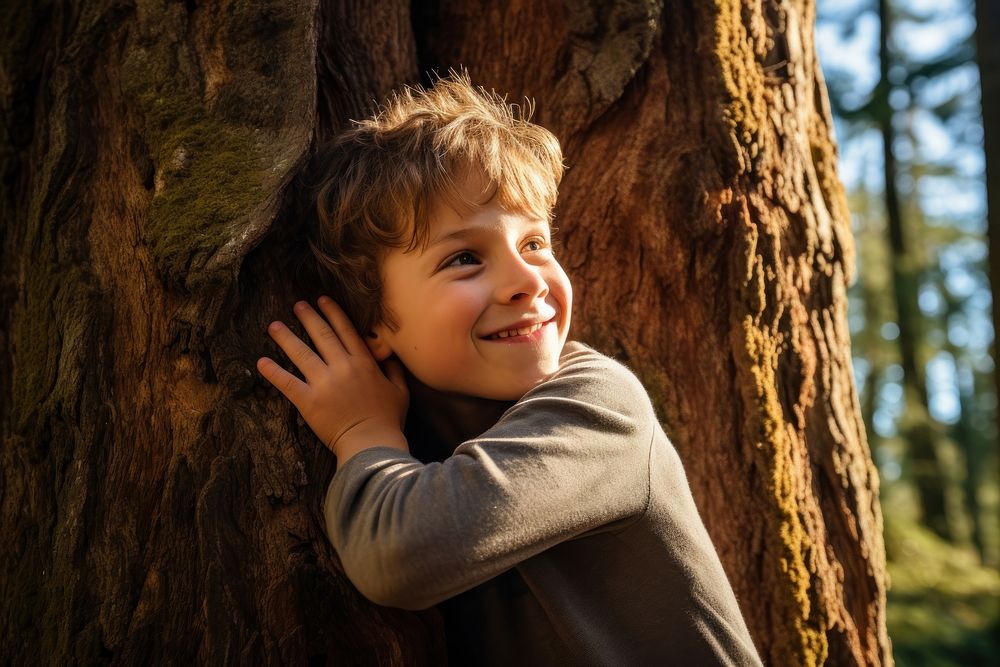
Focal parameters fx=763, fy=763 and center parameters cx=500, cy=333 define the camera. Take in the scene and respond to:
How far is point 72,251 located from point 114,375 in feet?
1.23

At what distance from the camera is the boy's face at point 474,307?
191 cm

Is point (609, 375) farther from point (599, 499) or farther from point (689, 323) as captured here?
point (689, 323)

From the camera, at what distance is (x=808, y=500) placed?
251 centimetres

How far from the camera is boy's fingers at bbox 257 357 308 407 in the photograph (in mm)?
1931

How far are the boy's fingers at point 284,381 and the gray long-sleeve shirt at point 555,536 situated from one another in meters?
0.26

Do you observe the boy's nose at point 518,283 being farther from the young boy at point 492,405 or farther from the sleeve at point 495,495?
the sleeve at point 495,495

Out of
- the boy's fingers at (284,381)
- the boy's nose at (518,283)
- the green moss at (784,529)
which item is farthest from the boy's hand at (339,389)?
the green moss at (784,529)

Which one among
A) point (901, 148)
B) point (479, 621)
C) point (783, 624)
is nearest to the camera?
point (479, 621)

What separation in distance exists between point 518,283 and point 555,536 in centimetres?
62

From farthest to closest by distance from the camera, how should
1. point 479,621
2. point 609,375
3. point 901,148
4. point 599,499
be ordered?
point 901,148, point 479,621, point 609,375, point 599,499

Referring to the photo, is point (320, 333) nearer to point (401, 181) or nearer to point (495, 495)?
point (401, 181)

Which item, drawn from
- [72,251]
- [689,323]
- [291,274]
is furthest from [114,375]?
[689,323]

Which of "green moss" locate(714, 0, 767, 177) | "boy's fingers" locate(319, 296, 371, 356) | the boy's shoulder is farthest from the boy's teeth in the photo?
"green moss" locate(714, 0, 767, 177)

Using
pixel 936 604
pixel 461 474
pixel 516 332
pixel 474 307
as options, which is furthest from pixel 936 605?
pixel 461 474
